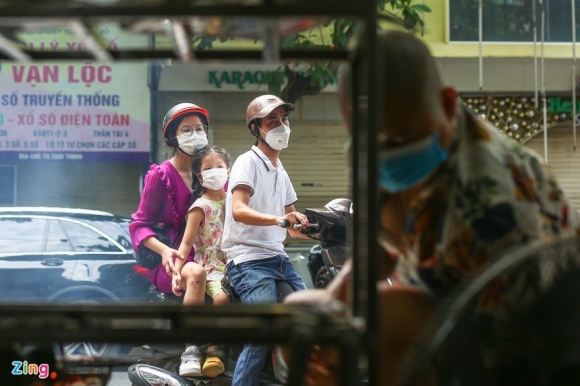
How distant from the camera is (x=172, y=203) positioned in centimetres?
450

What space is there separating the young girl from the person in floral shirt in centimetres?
243

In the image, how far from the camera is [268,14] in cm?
132

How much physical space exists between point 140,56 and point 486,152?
879 mm

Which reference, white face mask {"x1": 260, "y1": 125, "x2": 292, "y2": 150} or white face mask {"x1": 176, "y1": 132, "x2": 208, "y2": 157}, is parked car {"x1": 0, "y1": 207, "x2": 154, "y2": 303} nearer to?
white face mask {"x1": 176, "y1": 132, "x2": 208, "y2": 157}

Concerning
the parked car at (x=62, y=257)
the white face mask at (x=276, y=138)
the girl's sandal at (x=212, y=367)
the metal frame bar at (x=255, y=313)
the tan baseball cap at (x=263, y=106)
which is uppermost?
the tan baseball cap at (x=263, y=106)

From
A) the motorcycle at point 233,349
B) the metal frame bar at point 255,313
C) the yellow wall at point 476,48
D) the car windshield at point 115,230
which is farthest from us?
the yellow wall at point 476,48

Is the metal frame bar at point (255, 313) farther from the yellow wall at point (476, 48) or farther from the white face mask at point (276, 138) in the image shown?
the yellow wall at point (476, 48)

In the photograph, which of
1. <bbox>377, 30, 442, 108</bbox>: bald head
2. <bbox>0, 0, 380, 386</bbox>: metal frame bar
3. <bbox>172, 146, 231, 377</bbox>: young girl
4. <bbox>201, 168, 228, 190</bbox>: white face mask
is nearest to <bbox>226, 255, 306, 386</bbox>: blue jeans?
<bbox>172, 146, 231, 377</bbox>: young girl

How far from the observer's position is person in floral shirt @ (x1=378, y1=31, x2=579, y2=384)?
187cm

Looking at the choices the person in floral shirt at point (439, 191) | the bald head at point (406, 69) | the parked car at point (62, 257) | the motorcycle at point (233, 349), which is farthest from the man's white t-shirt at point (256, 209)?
the parked car at point (62, 257)

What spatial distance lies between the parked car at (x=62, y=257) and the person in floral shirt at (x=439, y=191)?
520cm

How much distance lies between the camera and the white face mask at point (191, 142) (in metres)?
4.59

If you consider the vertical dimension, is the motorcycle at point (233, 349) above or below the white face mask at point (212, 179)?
below

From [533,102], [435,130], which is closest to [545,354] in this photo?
[435,130]
